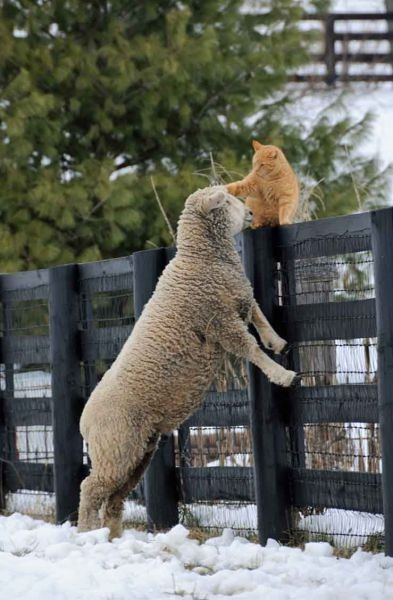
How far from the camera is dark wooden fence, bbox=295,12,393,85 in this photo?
1997 centimetres

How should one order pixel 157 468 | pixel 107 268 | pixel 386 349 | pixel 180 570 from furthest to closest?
pixel 107 268
pixel 157 468
pixel 386 349
pixel 180 570

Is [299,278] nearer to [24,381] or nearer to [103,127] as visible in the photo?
[24,381]

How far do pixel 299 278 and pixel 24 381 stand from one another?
288 centimetres

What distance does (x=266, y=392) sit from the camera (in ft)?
16.9

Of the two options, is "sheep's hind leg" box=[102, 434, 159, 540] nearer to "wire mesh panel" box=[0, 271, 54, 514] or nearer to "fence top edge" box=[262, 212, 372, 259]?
"fence top edge" box=[262, 212, 372, 259]

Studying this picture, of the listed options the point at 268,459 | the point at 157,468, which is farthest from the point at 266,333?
the point at 157,468

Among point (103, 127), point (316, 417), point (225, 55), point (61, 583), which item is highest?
point (225, 55)

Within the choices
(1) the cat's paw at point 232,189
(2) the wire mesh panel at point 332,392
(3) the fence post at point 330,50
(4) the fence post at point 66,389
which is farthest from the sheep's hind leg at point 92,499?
(3) the fence post at point 330,50

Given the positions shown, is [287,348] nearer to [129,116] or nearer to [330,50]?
[129,116]

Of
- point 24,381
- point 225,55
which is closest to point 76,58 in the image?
point 225,55

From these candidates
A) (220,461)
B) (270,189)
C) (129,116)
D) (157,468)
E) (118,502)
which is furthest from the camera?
(129,116)

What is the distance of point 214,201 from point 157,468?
163cm

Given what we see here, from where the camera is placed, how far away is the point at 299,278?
520cm

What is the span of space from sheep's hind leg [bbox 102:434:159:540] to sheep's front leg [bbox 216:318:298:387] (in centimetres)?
75
